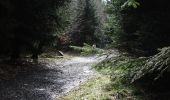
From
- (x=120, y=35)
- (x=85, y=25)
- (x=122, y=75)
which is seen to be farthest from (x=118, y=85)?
(x=85, y=25)

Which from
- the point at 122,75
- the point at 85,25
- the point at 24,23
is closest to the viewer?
the point at 122,75

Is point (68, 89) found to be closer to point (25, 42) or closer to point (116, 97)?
point (116, 97)

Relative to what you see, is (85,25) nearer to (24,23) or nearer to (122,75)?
(24,23)

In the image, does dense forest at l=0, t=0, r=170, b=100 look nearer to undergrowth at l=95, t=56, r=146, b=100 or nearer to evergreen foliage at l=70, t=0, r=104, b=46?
undergrowth at l=95, t=56, r=146, b=100

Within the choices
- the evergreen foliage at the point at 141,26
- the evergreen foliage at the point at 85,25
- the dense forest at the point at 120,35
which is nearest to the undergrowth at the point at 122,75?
the dense forest at the point at 120,35

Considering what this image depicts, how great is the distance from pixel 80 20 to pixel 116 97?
3935 cm

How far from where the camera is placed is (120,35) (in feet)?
35.5

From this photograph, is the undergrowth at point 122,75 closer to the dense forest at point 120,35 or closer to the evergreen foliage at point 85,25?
the dense forest at point 120,35

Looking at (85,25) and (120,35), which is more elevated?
(85,25)

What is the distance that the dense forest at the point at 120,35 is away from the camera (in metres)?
8.34

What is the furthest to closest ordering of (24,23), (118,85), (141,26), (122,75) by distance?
(24,23)
(118,85)
(141,26)
(122,75)

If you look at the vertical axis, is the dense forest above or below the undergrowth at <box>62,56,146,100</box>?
above

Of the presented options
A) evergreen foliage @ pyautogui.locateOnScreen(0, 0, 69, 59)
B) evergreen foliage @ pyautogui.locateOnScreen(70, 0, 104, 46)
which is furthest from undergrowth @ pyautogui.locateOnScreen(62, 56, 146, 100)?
evergreen foliage @ pyautogui.locateOnScreen(70, 0, 104, 46)

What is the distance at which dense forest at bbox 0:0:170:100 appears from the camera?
834 cm
